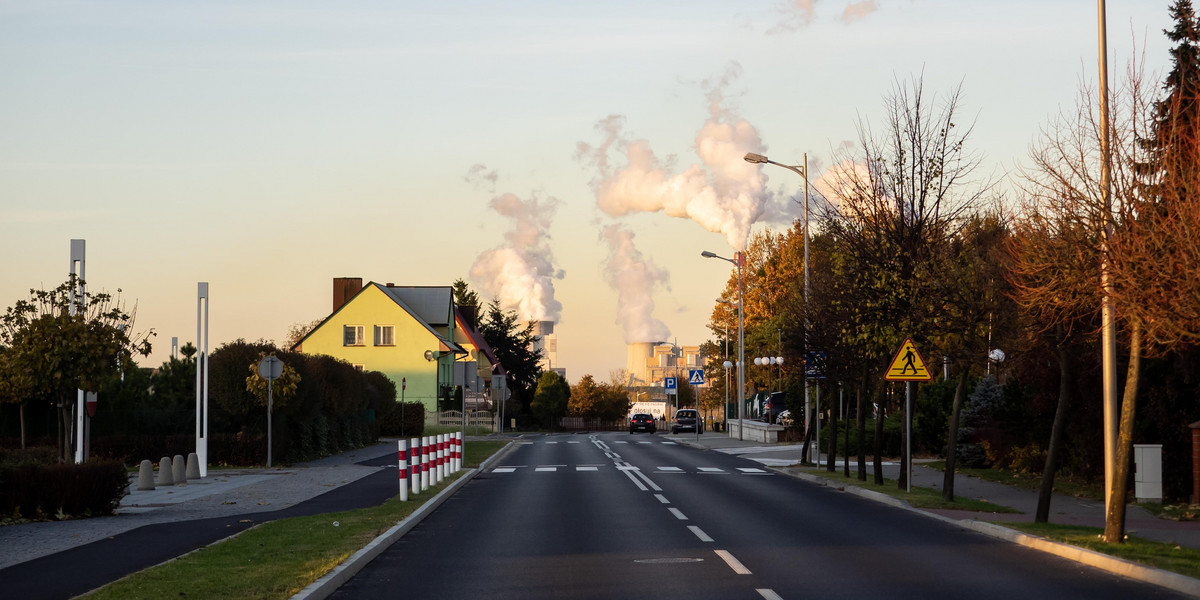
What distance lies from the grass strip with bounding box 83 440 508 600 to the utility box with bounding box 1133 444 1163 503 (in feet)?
40.2

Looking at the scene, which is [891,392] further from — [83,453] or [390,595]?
[390,595]

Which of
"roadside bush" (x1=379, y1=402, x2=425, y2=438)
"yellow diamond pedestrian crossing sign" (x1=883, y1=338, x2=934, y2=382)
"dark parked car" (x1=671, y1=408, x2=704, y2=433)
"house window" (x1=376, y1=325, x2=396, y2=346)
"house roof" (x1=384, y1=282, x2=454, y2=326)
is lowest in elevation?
"dark parked car" (x1=671, y1=408, x2=704, y2=433)

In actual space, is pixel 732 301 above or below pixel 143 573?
above

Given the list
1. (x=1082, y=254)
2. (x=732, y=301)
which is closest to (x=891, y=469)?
(x=1082, y=254)

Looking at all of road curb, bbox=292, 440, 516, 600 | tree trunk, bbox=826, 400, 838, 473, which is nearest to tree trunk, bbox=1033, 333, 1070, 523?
road curb, bbox=292, 440, 516, 600

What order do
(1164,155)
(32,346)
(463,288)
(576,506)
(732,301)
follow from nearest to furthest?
Answer: (1164,155) < (576,506) < (32,346) < (732,301) < (463,288)

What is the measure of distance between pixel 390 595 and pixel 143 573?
2751 millimetres

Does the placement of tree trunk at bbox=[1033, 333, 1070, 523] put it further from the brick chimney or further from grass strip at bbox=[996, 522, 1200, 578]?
the brick chimney

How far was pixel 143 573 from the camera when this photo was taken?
1180cm

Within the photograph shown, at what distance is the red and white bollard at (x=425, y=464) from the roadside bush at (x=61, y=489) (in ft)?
19.0

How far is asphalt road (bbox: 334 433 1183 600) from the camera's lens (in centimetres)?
1103

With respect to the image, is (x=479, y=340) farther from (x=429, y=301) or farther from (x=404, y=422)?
(x=404, y=422)

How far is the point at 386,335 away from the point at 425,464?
180 feet

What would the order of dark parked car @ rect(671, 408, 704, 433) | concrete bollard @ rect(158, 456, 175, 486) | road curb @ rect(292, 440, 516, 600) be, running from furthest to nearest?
dark parked car @ rect(671, 408, 704, 433), concrete bollard @ rect(158, 456, 175, 486), road curb @ rect(292, 440, 516, 600)
